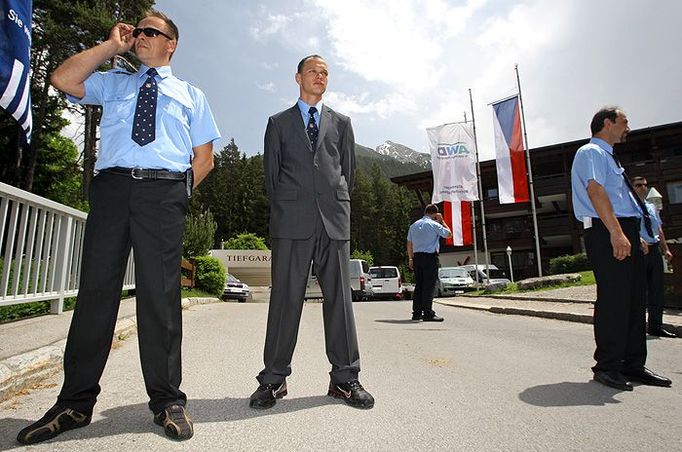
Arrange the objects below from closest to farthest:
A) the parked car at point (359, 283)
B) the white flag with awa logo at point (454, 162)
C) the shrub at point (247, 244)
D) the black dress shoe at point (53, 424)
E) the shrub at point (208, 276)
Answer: the black dress shoe at point (53, 424), the shrub at point (208, 276), the parked car at point (359, 283), the white flag with awa logo at point (454, 162), the shrub at point (247, 244)

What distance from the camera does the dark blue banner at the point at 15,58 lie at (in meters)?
3.20

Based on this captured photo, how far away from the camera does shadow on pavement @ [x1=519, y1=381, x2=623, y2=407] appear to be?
2.66 meters

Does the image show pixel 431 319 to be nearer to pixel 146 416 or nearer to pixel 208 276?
pixel 146 416

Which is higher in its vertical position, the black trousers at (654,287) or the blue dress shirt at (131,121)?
the blue dress shirt at (131,121)

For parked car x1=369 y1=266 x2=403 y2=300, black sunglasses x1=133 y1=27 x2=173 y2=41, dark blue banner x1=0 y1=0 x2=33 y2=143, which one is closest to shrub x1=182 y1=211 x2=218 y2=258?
parked car x1=369 y1=266 x2=403 y2=300

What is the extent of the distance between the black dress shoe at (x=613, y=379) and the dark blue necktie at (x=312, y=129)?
8.61 ft

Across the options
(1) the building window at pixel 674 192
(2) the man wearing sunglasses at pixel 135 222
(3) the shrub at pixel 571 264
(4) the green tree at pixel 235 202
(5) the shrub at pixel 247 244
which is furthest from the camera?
(4) the green tree at pixel 235 202

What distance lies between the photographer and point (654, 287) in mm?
5496

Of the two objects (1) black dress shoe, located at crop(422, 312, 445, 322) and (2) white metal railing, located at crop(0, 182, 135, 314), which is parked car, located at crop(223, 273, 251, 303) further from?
(2) white metal railing, located at crop(0, 182, 135, 314)

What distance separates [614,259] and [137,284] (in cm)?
328

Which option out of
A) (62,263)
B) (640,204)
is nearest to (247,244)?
(62,263)

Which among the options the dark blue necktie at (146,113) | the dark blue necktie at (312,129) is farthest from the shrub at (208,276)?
the dark blue necktie at (146,113)

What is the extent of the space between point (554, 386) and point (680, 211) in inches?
1384

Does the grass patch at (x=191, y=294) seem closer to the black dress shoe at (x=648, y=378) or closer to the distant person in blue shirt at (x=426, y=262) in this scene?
the distant person in blue shirt at (x=426, y=262)
